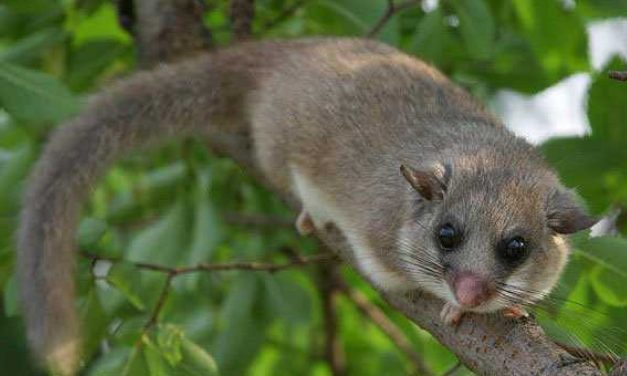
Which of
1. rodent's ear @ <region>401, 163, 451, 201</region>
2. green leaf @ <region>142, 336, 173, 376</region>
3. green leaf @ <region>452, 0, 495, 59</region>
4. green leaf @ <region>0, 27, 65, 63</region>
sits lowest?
green leaf @ <region>142, 336, 173, 376</region>

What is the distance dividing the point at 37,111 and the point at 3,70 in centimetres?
18

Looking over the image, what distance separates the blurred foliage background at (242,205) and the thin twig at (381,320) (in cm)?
6

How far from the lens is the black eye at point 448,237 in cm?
351

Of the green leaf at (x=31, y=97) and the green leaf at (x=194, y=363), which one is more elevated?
the green leaf at (x=31, y=97)

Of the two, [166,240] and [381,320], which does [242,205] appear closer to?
[166,240]

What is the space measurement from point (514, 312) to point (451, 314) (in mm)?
204

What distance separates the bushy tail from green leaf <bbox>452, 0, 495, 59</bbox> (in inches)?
42.3

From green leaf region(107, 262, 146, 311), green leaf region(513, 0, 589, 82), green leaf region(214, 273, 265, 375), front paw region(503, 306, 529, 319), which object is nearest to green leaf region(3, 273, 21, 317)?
green leaf region(107, 262, 146, 311)

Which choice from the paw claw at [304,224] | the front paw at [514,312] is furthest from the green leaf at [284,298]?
the front paw at [514,312]

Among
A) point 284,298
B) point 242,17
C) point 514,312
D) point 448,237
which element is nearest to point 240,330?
point 284,298

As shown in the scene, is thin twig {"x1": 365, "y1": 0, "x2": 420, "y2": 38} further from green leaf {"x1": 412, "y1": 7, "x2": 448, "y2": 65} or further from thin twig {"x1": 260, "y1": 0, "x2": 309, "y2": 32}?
thin twig {"x1": 260, "y1": 0, "x2": 309, "y2": 32}

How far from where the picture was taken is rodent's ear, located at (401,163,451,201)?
3.67 meters

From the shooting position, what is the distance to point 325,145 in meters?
4.34

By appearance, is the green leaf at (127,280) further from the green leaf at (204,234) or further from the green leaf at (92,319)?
the green leaf at (204,234)
